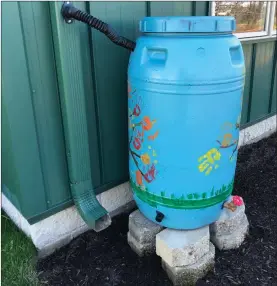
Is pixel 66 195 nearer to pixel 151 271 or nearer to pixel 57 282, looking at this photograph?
pixel 57 282

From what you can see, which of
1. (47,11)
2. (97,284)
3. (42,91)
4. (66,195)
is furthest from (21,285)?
(47,11)

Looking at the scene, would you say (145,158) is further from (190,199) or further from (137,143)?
(190,199)

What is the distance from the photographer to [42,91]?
1.75 meters

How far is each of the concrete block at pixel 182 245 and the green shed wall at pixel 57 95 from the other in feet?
1.93

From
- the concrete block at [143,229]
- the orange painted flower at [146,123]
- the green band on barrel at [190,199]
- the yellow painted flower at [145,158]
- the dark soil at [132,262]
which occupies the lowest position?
the dark soil at [132,262]

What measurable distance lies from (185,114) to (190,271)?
87cm

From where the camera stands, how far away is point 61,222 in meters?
2.11

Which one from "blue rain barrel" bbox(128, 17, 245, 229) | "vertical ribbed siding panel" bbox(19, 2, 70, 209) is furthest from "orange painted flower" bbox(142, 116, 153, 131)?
"vertical ribbed siding panel" bbox(19, 2, 70, 209)

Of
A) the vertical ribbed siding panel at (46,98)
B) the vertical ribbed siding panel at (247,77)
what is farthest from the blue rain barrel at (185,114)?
the vertical ribbed siding panel at (247,77)

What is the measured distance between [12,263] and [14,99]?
3.14 feet

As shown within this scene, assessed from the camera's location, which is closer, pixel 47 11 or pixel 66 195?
pixel 47 11

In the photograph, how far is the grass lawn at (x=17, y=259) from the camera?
1849 mm

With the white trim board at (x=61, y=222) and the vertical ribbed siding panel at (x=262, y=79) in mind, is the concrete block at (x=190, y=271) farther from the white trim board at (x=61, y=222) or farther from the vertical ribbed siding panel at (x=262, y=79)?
the vertical ribbed siding panel at (x=262, y=79)

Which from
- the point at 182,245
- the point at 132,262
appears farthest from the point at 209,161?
the point at 132,262
